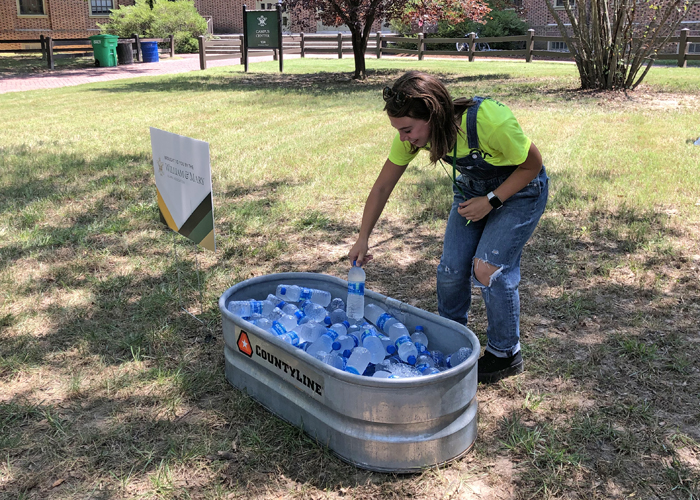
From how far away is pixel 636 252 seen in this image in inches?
193

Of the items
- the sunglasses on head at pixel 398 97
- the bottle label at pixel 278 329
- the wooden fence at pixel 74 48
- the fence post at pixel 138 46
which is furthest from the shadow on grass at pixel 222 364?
the fence post at pixel 138 46

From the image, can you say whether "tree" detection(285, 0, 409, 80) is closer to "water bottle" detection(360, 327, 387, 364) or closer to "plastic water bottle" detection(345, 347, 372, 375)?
"water bottle" detection(360, 327, 387, 364)

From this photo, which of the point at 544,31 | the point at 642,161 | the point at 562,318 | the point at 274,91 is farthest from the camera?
the point at 544,31

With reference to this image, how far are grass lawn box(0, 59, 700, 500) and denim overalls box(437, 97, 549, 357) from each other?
0.40m

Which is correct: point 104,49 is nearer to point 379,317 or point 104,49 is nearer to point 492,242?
point 379,317

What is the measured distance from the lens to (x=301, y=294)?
3.44 m

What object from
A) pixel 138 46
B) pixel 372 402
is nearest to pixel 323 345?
pixel 372 402

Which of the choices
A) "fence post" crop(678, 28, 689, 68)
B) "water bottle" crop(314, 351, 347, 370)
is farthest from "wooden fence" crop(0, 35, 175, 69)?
"water bottle" crop(314, 351, 347, 370)

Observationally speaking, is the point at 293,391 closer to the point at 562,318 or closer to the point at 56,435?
the point at 56,435

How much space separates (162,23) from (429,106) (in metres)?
29.2

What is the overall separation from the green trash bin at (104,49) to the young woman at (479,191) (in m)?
22.6

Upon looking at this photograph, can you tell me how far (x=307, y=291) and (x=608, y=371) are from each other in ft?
5.51

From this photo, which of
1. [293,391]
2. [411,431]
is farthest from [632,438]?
[293,391]

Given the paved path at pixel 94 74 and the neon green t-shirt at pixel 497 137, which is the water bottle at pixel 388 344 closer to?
the neon green t-shirt at pixel 497 137
